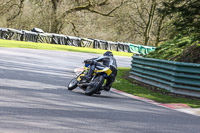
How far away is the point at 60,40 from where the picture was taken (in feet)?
140

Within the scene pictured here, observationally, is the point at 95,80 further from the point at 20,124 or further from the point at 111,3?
the point at 111,3

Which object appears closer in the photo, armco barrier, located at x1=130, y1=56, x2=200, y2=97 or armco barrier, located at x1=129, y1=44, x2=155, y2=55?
armco barrier, located at x1=130, y1=56, x2=200, y2=97

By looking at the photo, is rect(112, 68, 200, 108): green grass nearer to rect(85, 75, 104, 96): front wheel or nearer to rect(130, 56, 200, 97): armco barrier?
rect(130, 56, 200, 97): armco barrier

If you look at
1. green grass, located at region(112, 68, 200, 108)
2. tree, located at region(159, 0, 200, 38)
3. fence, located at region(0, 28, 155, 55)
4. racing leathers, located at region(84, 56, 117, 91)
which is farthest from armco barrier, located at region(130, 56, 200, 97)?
fence, located at region(0, 28, 155, 55)

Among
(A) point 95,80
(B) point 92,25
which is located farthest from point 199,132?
(B) point 92,25

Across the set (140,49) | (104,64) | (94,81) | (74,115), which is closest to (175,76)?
(104,64)

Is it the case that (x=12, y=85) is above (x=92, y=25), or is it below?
below

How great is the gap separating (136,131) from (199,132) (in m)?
1.35

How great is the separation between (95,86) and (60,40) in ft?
108

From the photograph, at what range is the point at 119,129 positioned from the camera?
642 centimetres

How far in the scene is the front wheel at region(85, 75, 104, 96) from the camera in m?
10.3

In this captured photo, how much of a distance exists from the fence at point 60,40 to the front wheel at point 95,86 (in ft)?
94.7

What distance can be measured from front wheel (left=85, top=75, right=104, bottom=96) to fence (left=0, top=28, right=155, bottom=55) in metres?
28.9

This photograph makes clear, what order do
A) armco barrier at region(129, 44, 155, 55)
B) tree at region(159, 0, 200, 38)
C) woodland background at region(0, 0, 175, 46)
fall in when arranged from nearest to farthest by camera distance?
tree at region(159, 0, 200, 38) < armco barrier at region(129, 44, 155, 55) < woodland background at region(0, 0, 175, 46)
